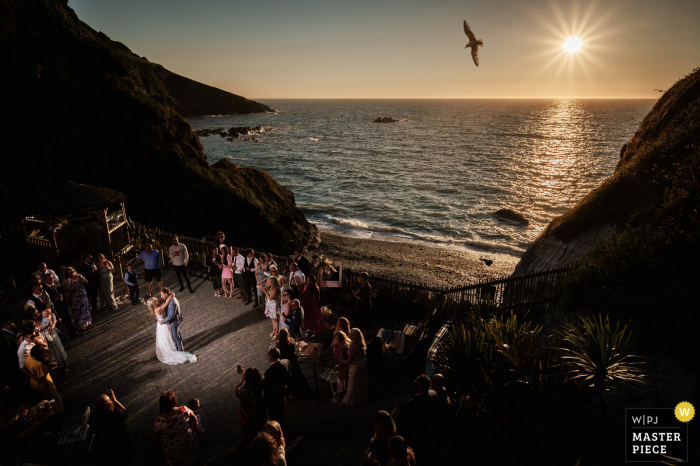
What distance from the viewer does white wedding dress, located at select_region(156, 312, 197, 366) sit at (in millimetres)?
8656

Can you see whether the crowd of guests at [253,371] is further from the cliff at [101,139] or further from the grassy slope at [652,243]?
Result: the cliff at [101,139]

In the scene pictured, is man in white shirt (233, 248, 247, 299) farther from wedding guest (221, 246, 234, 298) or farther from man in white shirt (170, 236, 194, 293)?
man in white shirt (170, 236, 194, 293)

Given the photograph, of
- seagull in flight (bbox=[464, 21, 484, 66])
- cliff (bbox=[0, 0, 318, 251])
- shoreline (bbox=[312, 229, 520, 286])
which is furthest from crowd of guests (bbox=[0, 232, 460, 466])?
shoreline (bbox=[312, 229, 520, 286])

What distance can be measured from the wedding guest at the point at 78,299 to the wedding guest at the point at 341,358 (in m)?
7.24

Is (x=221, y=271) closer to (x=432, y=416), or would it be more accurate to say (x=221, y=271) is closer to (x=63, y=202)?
(x=63, y=202)

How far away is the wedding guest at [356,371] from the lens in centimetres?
696

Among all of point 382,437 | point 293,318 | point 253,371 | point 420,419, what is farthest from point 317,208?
point 382,437

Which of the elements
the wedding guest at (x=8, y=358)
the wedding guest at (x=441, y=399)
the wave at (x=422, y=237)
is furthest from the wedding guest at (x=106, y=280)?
the wave at (x=422, y=237)

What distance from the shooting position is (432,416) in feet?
17.8

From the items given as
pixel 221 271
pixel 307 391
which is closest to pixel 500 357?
pixel 307 391

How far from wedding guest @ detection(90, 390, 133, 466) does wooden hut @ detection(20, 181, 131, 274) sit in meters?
6.98

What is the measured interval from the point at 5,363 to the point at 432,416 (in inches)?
323

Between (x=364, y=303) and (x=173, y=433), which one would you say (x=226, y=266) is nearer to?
(x=364, y=303)

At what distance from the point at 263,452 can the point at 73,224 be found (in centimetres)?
1425
